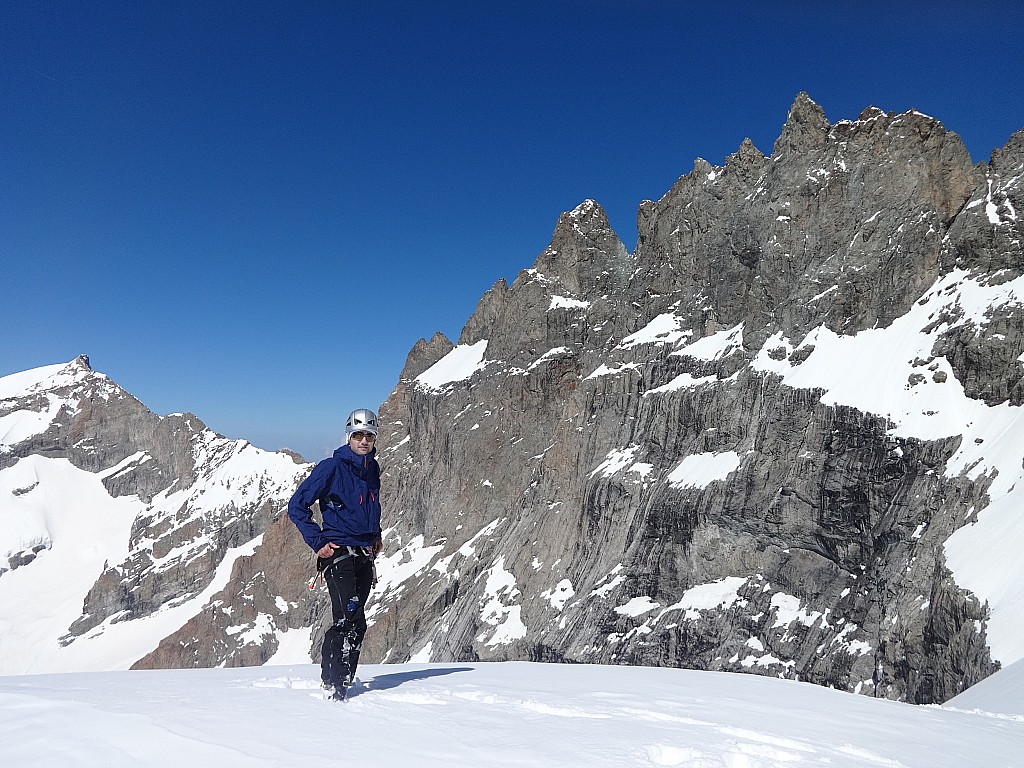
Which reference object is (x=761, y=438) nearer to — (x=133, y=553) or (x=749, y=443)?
(x=749, y=443)

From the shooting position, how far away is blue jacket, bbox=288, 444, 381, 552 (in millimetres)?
7652

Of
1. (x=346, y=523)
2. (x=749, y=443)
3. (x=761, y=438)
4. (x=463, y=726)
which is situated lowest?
(x=463, y=726)

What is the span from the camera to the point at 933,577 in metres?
34.4

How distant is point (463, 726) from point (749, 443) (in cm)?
5370

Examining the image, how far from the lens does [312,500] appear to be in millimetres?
7707

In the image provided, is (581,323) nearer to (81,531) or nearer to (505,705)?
(505,705)

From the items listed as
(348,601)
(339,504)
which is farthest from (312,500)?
(348,601)

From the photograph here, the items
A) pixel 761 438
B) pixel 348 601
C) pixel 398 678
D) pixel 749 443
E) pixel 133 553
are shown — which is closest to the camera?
pixel 348 601

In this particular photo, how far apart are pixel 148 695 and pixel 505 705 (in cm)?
319

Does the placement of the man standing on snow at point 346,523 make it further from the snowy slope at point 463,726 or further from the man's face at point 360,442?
the snowy slope at point 463,726

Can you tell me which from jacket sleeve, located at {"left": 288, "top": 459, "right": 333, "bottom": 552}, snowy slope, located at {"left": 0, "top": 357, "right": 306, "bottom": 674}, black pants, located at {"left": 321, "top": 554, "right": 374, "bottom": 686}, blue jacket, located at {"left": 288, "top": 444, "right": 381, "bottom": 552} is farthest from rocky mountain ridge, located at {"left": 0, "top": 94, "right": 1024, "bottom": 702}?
snowy slope, located at {"left": 0, "top": 357, "right": 306, "bottom": 674}

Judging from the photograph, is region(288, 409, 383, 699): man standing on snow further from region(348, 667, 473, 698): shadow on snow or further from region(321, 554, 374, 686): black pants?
region(348, 667, 473, 698): shadow on snow

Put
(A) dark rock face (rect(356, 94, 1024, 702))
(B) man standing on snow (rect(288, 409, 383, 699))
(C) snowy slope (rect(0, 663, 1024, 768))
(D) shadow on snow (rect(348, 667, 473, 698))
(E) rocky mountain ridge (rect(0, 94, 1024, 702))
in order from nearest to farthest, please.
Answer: (C) snowy slope (rect(0, 663, 1024, 768)), (D) shadow on snow (rect(348, 667, 473, 698)), (B) man standing on snow (rect(288, 409, 383, 699)), (E) rocky mountain ridge (rect(0, 94, 1024, 702)), (A) dark rock face (rect(356, 94, 1024, 702))

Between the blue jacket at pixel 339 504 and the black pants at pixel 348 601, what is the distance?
0.87 ft
